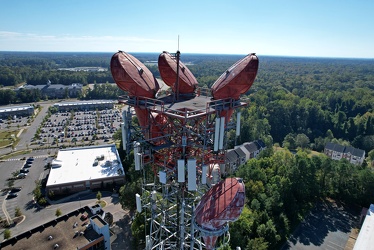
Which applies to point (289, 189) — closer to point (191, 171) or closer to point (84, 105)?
point (191, 171)

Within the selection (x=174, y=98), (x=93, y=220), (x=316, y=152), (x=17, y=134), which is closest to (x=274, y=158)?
(x=316, y=152)

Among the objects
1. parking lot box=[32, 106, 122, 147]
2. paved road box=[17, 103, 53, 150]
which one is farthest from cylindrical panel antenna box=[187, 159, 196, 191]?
paved road box=[17, 103, 53, 150]

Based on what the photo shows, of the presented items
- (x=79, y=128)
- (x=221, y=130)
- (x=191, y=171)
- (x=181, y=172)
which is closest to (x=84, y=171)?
(x=79, y=128)

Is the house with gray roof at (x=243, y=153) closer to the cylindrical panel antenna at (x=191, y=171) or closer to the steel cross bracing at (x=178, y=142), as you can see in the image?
the steel cross bracing at (x=178, y=142)

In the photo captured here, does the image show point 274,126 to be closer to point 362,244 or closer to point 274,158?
point 274,158

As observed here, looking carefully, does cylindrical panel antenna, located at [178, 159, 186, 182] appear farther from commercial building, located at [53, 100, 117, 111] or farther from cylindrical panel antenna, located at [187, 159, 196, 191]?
commercial building, located at [53, 100, 117, 111]
